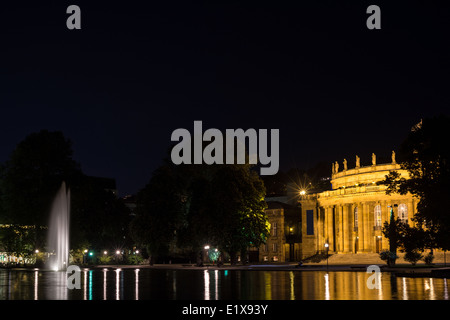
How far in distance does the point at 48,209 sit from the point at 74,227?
198 inches

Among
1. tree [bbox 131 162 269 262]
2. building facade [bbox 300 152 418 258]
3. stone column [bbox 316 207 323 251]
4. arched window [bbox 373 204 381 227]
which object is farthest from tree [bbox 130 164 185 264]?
stone column [bbox 316 207 323 251]

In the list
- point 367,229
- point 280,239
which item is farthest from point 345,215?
point 280,239

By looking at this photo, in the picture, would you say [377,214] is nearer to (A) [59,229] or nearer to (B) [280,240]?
(B) [280,240]

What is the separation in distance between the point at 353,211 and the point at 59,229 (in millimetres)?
47711

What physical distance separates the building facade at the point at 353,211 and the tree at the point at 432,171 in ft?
121

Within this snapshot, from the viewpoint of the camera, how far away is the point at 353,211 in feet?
333

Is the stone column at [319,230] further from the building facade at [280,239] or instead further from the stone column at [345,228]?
the stone column at [345,228]

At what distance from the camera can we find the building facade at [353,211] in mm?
96438

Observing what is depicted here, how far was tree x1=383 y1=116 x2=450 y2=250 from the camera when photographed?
1991 inches

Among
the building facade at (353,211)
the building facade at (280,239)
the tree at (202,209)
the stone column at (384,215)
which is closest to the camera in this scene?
the tree at (202,209)

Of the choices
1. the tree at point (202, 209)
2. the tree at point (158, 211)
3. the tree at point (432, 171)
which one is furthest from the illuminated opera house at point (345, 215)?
the tree at point (432, 171)

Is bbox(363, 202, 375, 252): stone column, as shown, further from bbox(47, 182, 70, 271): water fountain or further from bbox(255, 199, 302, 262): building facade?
bbox(47, 182, 70, 271): water fountain
